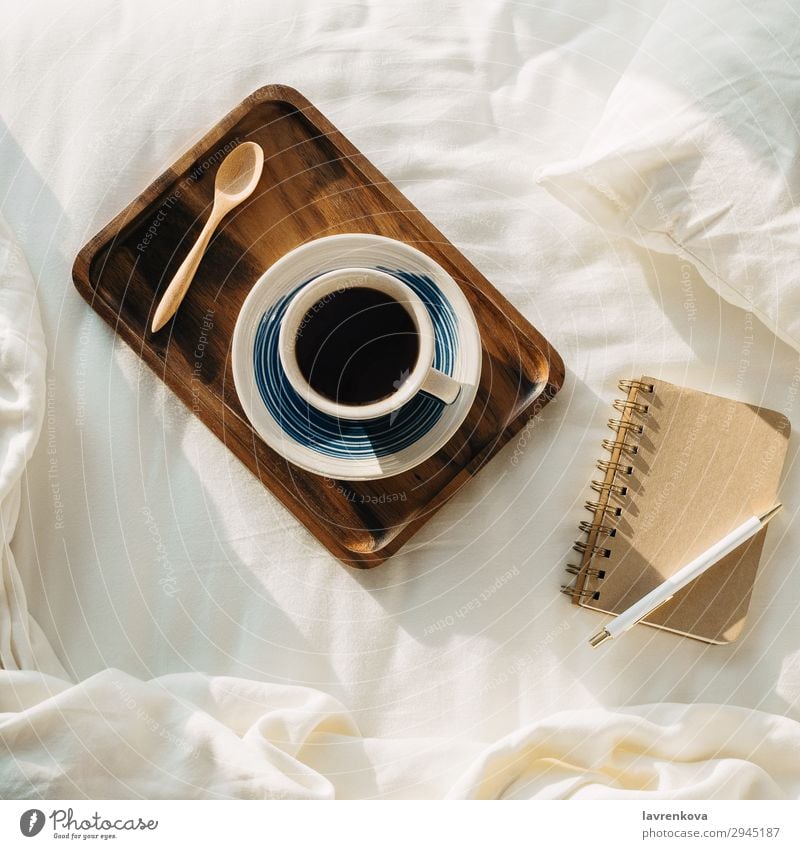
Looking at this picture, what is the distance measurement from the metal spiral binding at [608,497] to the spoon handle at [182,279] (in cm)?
24

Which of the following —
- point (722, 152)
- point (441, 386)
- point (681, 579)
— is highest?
point (722, 152)

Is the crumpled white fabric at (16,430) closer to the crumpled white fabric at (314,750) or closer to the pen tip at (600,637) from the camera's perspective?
the crumpled white fabric at (314,750)

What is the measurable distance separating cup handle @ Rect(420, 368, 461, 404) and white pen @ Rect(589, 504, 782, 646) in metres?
0.15

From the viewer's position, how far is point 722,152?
1.55 ft

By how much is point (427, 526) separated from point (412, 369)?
10 cm

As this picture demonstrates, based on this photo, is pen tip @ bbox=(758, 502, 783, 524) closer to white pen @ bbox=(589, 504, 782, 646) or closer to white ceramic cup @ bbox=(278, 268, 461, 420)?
white pen @ bbox=(589, 504, 782, 646)

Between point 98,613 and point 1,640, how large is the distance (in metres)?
0.05

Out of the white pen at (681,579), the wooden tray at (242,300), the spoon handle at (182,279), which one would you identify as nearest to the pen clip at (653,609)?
the white pen at (681,579)

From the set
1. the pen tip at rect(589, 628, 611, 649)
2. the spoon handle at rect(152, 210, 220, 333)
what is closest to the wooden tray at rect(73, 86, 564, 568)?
the spoon handle at rect(152, 210, 220, 333)

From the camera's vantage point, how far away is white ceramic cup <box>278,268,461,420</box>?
0.42 metres
